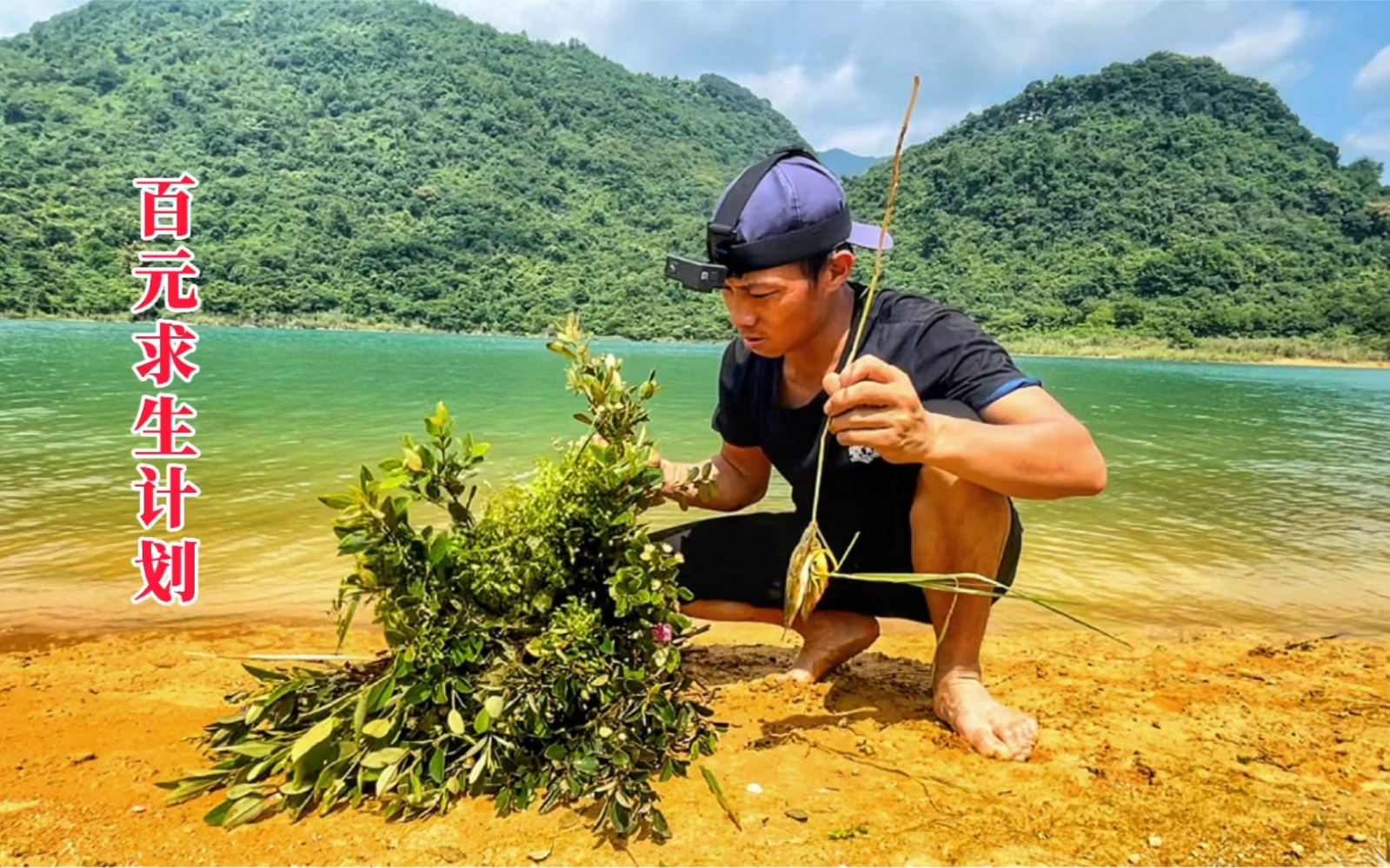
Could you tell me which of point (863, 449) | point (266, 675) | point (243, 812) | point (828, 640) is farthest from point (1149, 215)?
point (243, 812)

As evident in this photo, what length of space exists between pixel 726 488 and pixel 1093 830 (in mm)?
1408

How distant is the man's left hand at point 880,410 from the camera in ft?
6.04

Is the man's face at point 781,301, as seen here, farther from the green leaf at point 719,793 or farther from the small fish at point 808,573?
the green leaf at point 719,793

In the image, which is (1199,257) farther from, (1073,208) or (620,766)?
(620,766)

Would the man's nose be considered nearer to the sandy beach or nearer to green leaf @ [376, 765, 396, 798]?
the sandy beach

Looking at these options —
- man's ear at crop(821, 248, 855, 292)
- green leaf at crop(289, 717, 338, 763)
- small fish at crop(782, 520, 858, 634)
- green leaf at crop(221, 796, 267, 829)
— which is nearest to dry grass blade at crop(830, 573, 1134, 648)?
small fish at crop(782, 520, 858, 634)

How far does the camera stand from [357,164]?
105m

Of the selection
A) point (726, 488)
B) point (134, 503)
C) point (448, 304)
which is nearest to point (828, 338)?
point (726, 488)

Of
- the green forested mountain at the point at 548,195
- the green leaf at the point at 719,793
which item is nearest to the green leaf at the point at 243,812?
the green leaf at the point at 719,793

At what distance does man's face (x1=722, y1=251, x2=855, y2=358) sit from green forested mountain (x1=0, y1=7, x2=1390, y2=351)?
224 ft

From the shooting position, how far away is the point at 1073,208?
84312 millimetres

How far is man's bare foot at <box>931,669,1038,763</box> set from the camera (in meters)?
2.24

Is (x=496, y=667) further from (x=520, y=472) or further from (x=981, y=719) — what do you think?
(x=520, y=472)

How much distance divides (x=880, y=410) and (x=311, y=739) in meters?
1.43
